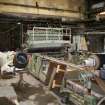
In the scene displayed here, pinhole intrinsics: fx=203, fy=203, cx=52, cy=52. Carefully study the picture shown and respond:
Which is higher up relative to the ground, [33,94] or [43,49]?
[43,49]

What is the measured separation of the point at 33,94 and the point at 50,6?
169 inches

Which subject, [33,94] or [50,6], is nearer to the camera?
[33,94]

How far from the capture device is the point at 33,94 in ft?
13.0

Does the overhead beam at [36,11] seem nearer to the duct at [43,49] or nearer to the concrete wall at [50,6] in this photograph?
the concrete wall at [50,6]

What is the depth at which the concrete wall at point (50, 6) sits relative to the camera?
267 inches

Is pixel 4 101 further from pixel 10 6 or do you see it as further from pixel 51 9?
pixel 51 9

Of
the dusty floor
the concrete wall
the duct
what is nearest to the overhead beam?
the concrete wall

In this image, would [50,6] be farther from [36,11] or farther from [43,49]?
[43,49]

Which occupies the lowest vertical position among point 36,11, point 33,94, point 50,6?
point 33,94

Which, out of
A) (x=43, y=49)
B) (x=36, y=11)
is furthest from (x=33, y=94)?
(x=36, y=11)

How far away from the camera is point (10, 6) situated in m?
6.80

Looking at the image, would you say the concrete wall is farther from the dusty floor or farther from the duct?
the dusty floor

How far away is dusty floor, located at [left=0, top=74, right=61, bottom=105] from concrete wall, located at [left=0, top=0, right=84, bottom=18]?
284 centimetres

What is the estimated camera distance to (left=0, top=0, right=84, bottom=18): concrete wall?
6.79 metres
